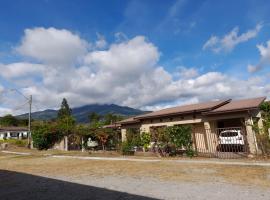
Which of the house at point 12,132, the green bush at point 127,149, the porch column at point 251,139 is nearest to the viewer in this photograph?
the porch column at point 251,139

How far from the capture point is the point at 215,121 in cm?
2097

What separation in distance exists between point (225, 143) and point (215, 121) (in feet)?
10.7

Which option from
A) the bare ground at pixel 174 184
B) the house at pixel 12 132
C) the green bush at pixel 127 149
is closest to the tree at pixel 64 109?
the house at pixel 12 132

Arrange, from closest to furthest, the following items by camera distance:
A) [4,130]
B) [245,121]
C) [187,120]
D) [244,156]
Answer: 1. [244,156]
2. [245,121]
3. [187,120]
4. [4,130]

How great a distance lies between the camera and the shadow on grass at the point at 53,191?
751 centimetres

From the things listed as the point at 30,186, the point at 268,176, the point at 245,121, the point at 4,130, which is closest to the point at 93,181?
the point at 30,186

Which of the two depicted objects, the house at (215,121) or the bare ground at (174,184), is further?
the house at (215,121)

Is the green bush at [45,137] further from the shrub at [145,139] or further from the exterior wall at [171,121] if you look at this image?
the shrub at [145,139]

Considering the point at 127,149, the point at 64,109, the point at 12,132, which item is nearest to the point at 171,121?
the point at 127,149

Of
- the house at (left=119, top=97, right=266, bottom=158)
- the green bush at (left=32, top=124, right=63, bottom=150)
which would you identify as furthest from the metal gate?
the green bush at (left=32, top=124, right=63, bottom=150)

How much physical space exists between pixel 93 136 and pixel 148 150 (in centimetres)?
811

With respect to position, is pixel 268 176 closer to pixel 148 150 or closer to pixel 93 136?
pixel 148 150

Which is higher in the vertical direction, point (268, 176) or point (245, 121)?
point (245, 121)

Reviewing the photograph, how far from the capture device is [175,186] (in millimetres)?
8477
